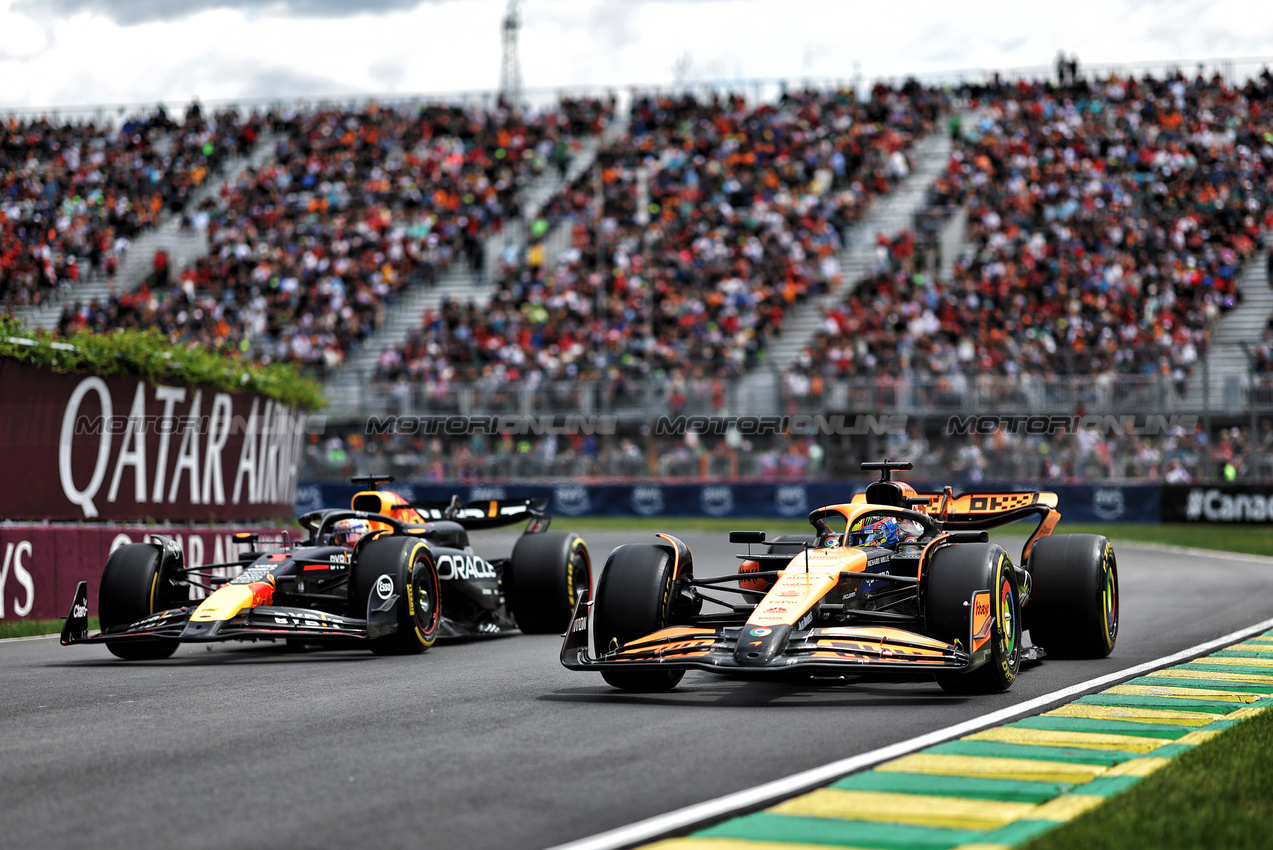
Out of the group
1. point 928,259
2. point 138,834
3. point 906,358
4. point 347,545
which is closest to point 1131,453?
point 906,358

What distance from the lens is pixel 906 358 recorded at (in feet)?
107

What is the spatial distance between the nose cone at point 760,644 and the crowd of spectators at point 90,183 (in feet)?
117

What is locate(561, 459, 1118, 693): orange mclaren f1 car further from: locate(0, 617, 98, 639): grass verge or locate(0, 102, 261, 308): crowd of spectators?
locate(0, 102, 261, 308): crowd of spectators

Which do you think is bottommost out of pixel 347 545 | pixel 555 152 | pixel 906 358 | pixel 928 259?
pixel 347 545

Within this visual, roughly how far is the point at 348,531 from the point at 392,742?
5.47 metres

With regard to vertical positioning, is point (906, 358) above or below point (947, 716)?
above

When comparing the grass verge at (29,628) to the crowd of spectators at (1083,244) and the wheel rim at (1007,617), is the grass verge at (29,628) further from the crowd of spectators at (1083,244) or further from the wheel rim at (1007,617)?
the crowd of spectators at (1083,244)

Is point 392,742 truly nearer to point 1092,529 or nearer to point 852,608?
point 852,608

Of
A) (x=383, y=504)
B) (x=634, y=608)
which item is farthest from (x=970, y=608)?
(x=383, y=504)

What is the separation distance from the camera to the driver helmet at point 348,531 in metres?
12.6

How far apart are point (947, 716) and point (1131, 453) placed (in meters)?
23.5

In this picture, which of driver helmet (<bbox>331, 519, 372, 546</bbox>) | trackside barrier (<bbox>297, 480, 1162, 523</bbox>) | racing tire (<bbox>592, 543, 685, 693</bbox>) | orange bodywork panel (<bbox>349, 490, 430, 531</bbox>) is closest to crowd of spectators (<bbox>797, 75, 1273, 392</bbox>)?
trackside barrier (<bbox>297, 480, 1162, 523</bbox>)

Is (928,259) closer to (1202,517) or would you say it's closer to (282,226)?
(1202,517)

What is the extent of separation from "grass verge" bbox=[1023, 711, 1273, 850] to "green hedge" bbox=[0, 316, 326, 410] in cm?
1153
